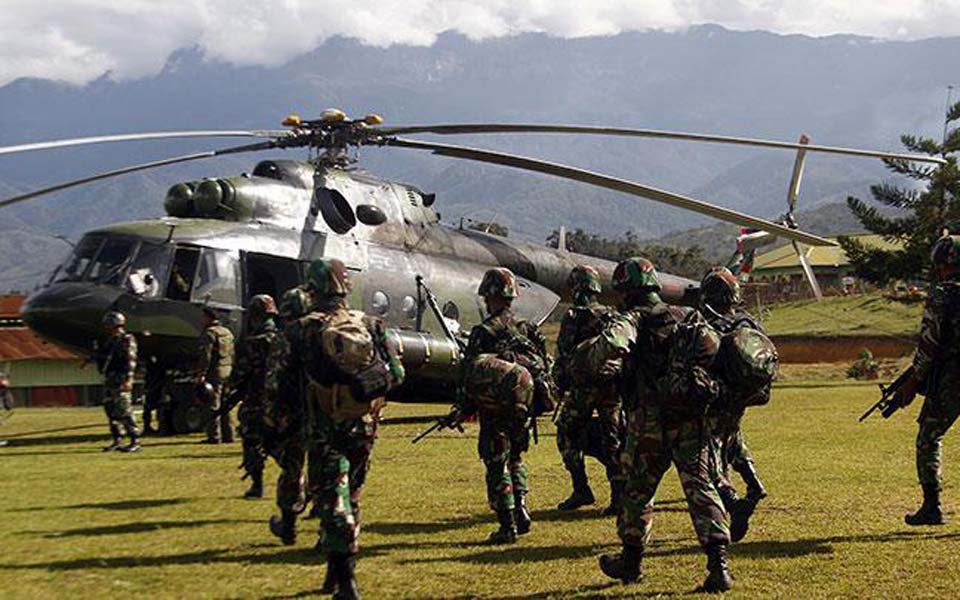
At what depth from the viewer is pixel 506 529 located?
8.12 meters

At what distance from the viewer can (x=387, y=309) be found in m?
16.7

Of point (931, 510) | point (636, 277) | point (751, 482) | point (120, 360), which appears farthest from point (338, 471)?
point (120, 360)

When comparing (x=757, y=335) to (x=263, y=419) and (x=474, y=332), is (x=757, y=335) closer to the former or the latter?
(x=474, y=332)

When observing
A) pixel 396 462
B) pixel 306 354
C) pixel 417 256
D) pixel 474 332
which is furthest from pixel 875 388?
pixel 306 354

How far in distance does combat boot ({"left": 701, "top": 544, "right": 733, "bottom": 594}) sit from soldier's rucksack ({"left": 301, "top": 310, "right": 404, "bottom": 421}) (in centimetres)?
230

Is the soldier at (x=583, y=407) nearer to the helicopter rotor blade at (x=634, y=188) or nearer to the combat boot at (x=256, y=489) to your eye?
the combat boot at (x=256, y=489)

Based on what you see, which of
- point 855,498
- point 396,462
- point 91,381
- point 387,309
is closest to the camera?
point 855,498

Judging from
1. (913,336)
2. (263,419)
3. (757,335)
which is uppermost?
(757,335)

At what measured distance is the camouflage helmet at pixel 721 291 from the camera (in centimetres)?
748

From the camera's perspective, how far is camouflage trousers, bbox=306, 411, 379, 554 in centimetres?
643

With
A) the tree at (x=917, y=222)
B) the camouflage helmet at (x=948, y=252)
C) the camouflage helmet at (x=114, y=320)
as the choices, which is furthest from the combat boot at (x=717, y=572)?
the tree at (x=917, y=222)

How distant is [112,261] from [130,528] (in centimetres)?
698

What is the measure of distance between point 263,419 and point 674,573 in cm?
321

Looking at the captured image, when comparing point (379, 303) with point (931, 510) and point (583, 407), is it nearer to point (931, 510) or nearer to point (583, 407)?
point (583, 407)
